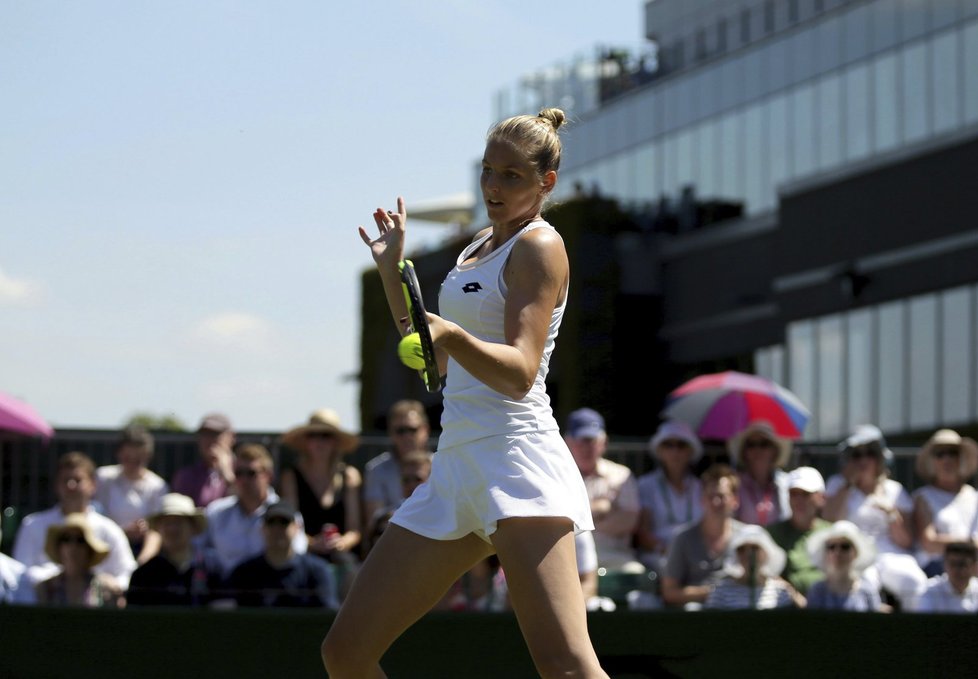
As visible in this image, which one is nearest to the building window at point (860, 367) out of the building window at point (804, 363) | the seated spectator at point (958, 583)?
the building window at point (804, 363)

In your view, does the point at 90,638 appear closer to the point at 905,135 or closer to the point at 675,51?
the point at 905,135

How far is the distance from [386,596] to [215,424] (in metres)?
6.20

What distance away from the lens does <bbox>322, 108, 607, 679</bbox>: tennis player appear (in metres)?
4.84

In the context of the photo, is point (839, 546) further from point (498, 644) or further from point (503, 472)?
point (503, 472)

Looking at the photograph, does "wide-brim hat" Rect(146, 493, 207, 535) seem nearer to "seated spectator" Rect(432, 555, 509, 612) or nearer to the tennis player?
"seated spectator" Rect(432, 555, 509, 612)

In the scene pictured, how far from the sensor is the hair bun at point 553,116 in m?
5.13

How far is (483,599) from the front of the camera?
9.84m

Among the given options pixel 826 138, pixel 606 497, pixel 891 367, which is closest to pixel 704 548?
pixel 606 497

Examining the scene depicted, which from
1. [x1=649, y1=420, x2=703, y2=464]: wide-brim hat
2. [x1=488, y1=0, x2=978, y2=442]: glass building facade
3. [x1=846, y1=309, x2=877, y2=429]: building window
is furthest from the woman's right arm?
[x1=846, y1=309, x2=877, y2=429]: building window

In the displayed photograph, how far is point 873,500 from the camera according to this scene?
10.9m

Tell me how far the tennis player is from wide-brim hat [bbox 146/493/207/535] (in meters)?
5.18

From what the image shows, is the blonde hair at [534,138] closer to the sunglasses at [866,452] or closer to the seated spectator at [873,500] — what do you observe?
the seated spectator at [873,500]

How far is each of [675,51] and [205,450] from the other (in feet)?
93.5

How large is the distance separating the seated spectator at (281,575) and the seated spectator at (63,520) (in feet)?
2.55
